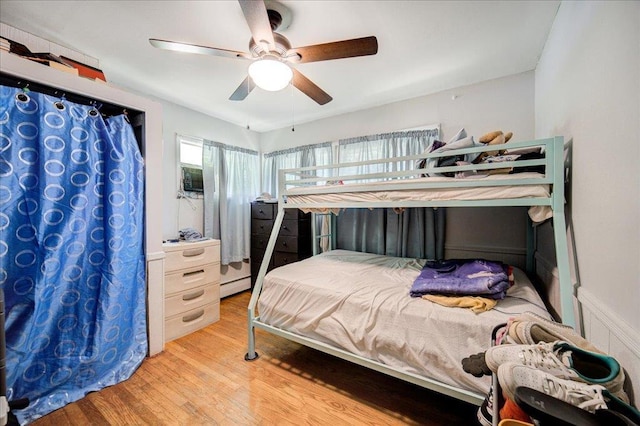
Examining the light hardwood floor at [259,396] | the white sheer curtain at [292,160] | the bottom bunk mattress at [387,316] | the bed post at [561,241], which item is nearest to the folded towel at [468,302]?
the bottom bunk mattress at [387,316]

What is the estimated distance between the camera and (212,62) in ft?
6.80

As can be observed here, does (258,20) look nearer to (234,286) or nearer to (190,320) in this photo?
(190,320)

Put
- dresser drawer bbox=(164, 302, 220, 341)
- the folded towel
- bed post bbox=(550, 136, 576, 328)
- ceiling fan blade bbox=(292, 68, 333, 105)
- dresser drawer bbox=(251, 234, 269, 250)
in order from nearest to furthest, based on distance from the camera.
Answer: bed post bbox=(550, 136, 576, 328), the folded towel, ceiling fan blade bbox=(292, 68, 333, 105), dresser drawer bbox=(164, 302, 220, 341), dresser drawer bbox=(251, 234, 269, 250)

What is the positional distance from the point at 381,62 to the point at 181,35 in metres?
1.55

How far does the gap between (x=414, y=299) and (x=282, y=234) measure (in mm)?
2128

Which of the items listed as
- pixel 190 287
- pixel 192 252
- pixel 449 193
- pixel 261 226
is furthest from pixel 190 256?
pixel 449 193

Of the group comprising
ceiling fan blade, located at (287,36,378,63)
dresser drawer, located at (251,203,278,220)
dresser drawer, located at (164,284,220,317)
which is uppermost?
ceiling fan blade, located at (287,36,378,63)

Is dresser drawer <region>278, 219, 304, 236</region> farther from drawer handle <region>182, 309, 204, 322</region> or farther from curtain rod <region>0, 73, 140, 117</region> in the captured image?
curtain rod <region>0, 73, 140, 117</region>

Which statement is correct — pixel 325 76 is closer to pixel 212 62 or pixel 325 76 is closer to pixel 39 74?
pixel 212 62

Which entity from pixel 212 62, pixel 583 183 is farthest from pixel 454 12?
pixel 212 62

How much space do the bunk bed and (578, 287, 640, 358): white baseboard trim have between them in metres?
0.06

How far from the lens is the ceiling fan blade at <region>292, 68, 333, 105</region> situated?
1718 millimetres

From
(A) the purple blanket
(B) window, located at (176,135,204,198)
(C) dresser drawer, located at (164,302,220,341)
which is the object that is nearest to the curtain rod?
(B) window, located at (176,135,204,198)

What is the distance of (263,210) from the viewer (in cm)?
342
